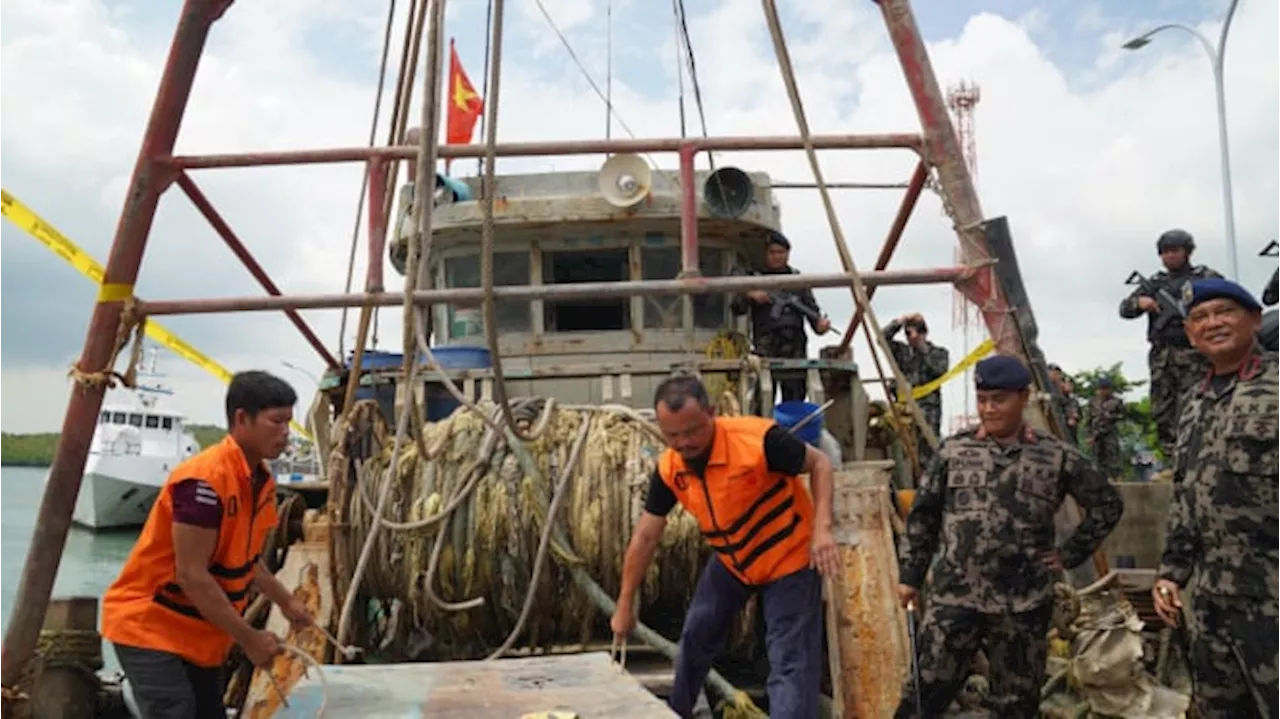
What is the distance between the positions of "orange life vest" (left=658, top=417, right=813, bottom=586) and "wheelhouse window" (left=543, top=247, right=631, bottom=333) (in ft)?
14.5

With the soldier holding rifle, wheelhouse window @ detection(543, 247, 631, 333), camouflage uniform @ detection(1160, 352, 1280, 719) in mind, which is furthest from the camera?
wheelhouse window @ detection(543, 247, 631, 333)

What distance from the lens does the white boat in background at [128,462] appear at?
33.3m

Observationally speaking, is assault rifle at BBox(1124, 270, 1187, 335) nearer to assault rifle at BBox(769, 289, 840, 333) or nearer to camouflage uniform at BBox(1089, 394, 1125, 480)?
assault rifle at BBox(769, 289, 840, 333)

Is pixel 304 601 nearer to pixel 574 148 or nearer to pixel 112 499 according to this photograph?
pixel 574 148

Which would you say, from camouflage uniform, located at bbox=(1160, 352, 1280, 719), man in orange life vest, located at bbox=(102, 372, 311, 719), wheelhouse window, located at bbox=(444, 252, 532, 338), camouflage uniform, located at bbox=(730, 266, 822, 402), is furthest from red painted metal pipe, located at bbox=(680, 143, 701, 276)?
wheelhouse window, located at bbox=(444, 252, 532, 338)

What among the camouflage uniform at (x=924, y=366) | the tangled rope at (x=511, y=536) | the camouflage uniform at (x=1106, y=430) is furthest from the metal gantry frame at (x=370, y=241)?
the camouflage uniform at (x=1106, y=430)

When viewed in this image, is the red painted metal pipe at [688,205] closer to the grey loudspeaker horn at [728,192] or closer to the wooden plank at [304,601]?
the wooden plank at [304,601]

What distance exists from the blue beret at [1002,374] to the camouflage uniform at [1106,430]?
9257 mm

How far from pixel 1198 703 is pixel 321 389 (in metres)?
5.88

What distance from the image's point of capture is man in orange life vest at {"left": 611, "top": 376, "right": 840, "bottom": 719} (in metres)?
3.88

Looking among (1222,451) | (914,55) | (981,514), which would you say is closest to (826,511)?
(981,514)

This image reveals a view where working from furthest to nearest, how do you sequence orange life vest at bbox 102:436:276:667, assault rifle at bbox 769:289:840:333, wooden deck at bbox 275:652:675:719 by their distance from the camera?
assault rifle at bbox 769:289:840:333
orange life vest at bbox 102:436:276:667
wooden deck at bbox 275:652:675:719

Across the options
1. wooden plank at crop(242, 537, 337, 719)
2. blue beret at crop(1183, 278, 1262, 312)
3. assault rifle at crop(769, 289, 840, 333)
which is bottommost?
wooden plank at crop(242, 537, 337, 719)

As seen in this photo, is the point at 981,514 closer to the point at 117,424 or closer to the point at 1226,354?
the point at 1226,354
